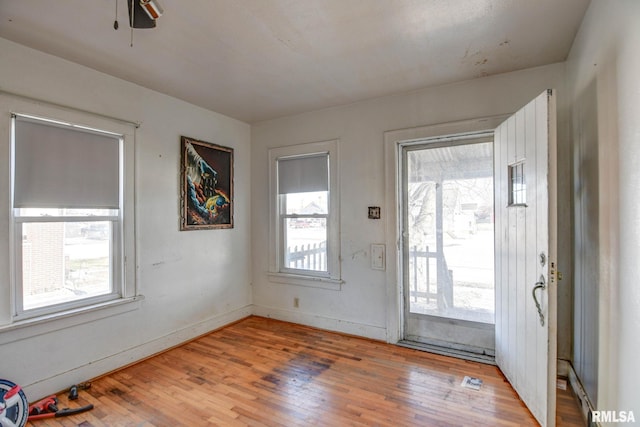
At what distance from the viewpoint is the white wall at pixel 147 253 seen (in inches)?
87.3

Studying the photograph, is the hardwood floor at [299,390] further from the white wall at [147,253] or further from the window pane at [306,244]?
the window pane at [306,244]

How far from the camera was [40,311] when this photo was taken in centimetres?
232

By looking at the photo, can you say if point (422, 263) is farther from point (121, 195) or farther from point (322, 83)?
point (121, 195)

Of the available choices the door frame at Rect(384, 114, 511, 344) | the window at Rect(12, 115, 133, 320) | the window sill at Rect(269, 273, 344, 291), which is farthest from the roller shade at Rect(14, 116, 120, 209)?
the door frame at Rect(384, 114, 511, 344)

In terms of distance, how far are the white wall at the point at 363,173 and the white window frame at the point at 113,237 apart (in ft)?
5.24

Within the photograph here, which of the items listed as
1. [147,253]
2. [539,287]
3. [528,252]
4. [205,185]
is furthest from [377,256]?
[147,253]

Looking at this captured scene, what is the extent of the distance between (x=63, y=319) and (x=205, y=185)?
5.82 ft

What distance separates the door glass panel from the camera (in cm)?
293

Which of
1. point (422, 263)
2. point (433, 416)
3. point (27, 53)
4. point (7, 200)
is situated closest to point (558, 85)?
point (422, 263)

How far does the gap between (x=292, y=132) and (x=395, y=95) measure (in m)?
1.33

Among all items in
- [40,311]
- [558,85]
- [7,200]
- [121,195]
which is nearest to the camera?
[7,200]

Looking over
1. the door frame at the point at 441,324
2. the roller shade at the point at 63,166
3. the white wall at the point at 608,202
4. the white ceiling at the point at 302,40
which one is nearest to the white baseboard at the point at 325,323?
the door frame at the point at 441,324

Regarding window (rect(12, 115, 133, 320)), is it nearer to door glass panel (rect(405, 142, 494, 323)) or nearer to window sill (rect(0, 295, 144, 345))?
window sill (rect(0, 295, 144, 345))

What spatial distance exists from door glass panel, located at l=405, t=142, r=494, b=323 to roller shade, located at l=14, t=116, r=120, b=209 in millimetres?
2873
